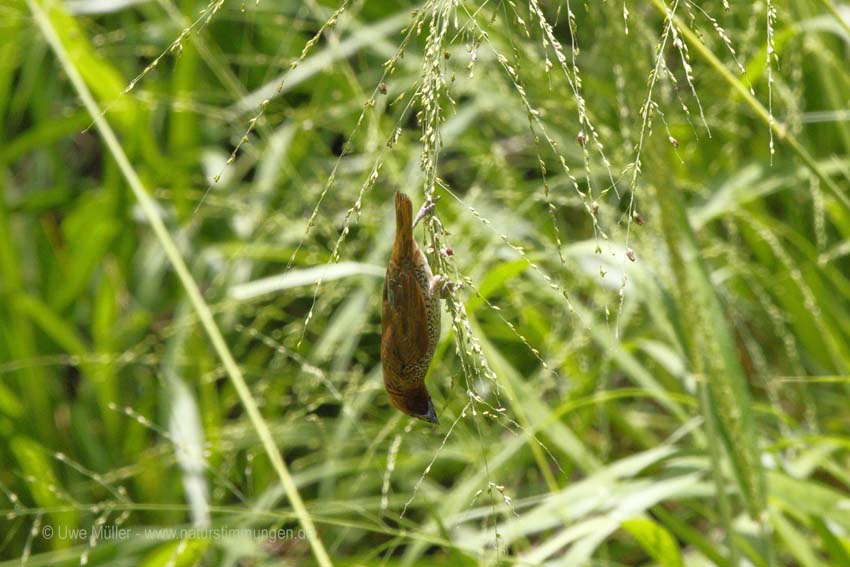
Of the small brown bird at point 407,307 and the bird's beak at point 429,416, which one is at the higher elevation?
the small brown bird at point 407,307

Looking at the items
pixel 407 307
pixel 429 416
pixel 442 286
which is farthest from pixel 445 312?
pixel 442 286

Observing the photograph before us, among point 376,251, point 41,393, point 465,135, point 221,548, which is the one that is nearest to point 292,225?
point 376,251

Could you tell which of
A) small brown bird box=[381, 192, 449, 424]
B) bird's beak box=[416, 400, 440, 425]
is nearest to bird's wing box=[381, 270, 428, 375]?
small brown bird box=[381, 192, 449, 424]

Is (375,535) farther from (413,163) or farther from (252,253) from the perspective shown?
(413,163)

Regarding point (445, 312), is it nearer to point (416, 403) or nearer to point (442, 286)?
point (416, 403)

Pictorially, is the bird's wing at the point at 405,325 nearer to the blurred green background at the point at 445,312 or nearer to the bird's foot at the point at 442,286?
the bird's foot at the point at 442,286

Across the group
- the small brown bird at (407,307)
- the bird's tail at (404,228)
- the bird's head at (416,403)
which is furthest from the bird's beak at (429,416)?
the bird's tail at (404,228)
